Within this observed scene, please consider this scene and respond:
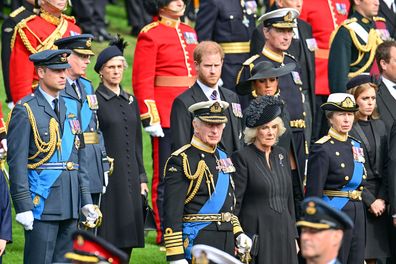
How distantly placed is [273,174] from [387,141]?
1.90 metres

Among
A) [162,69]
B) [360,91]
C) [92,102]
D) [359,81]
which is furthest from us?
[162,69]

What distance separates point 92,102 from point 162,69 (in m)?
1.91

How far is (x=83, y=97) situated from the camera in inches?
491

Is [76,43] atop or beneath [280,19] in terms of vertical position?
beneath

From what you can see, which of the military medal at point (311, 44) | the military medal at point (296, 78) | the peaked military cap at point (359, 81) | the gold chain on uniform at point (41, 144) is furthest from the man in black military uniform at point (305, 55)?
the gold chain on uniform at point (41, 144)

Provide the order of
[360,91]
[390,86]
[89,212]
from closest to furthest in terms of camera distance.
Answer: [89,212] < [360,91] < [390,86]

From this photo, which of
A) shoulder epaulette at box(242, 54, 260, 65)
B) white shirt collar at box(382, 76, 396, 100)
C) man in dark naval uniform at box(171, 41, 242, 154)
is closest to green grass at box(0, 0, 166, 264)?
man in dark naval uniform at box(171, 41, 242, 154)

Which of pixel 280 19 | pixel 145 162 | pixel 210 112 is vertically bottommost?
pixel 145 162

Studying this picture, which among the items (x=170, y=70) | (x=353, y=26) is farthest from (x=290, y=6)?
(x=170, y=70)

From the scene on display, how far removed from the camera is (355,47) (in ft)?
50.1

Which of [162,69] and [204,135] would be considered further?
[162,69]

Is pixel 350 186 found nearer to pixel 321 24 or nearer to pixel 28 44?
pixel 28 44

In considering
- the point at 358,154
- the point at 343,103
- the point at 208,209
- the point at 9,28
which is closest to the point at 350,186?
the point at 358,154

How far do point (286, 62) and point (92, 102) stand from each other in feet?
7.75
